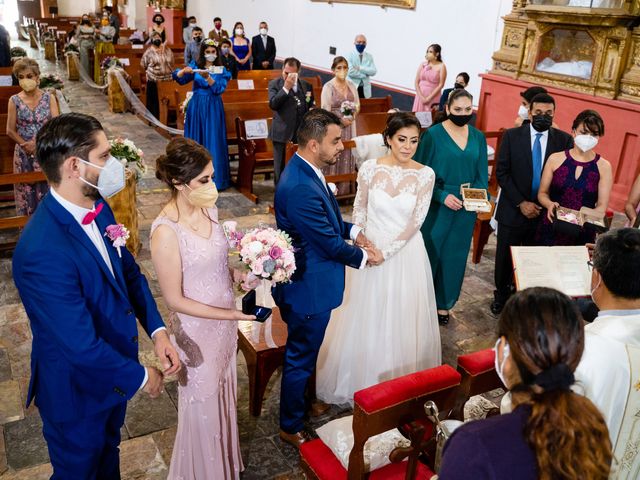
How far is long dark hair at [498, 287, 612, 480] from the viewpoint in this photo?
4.13 ft

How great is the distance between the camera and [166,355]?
2.35 meters

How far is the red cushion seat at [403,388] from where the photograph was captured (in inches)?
84.5

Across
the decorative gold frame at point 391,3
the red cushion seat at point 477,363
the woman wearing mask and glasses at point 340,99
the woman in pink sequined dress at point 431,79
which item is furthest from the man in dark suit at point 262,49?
the red cushion seat at point 477,363

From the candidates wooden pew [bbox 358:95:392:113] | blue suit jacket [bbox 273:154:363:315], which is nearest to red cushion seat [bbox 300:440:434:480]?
blue suit jacket [bbox 273:154:363:315]

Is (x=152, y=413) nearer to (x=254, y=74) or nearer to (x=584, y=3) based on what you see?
(x=584, y=3)

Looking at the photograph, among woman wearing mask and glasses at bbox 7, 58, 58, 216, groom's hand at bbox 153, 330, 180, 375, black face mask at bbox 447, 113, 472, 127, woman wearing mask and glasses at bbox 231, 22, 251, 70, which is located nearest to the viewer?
groom's hand at bbox 153, 330, 180, 375

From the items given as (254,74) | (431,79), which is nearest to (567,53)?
(431,79)

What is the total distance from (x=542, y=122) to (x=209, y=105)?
4.50 meters

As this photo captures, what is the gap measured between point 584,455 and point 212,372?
1.79 meters

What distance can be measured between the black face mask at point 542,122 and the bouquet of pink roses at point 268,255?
261 cm

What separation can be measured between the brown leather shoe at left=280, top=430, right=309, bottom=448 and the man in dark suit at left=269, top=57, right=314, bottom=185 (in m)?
4.18

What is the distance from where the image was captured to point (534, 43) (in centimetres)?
861

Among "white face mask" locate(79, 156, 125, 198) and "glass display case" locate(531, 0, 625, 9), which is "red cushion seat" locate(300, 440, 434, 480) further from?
"glass display case" locate(531, 0, 625, 9)

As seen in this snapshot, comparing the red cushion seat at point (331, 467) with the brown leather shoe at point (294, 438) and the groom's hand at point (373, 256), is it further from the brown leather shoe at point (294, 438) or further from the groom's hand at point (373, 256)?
the groom's hand at point (373, 256)
